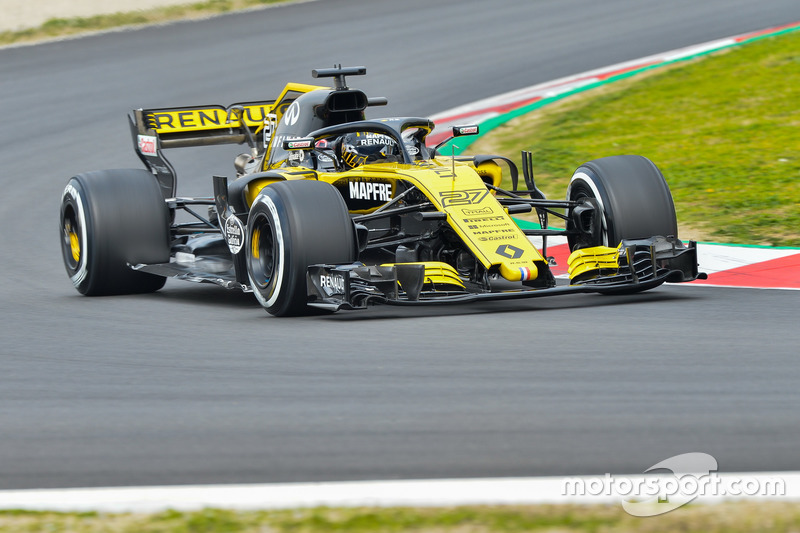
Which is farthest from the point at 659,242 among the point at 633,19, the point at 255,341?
the point at 633,19

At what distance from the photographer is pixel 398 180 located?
8984 millimetres

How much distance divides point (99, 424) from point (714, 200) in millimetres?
7923

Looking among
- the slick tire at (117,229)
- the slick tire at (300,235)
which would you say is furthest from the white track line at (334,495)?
the slick tire at (117,229)

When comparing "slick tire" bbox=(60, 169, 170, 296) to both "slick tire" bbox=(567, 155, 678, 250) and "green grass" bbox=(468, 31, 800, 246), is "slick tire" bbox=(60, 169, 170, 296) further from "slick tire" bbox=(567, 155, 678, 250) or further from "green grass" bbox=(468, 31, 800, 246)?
"green grass" bbox=(468, 31, 800, 246)

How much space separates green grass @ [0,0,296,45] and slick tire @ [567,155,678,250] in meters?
16.8

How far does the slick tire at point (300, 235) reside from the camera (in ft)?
26.6

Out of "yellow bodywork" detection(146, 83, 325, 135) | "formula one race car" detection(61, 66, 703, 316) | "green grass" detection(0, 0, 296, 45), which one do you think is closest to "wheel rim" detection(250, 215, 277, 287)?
"formula one race car" detection(61, 66, 703, 316)

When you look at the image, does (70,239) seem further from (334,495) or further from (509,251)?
(334,495)

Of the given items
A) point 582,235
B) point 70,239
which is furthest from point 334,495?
point 70,239

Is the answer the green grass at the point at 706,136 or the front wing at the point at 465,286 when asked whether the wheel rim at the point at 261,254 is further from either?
the green grass at the point at 706,136

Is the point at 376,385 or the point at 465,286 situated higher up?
the point at 465,286

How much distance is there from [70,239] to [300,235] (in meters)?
3.17

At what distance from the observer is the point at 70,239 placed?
10492mm

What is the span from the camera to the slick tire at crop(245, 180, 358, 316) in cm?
810
